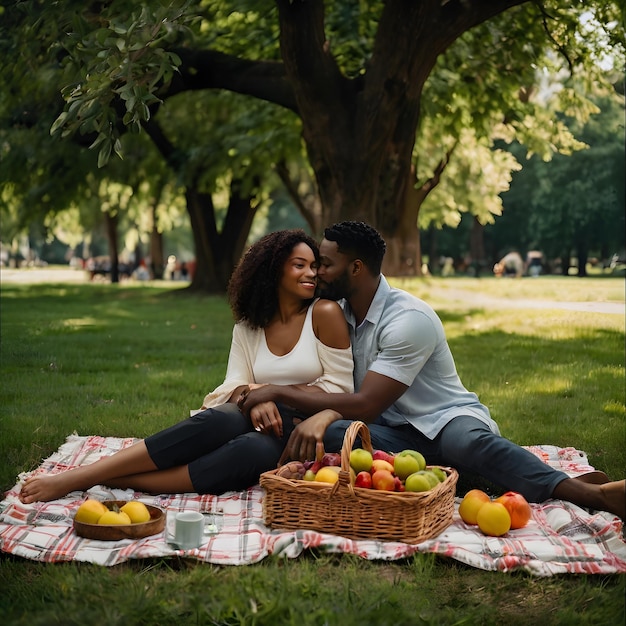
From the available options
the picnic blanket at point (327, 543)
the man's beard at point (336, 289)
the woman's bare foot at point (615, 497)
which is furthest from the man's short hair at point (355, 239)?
the woman's bare foot at point (615, 497)

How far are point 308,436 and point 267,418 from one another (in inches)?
12.7

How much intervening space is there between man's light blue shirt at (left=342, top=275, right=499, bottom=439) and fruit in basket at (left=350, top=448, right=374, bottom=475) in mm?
664

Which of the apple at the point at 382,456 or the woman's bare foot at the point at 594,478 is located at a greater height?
the apple at the point at 382,456

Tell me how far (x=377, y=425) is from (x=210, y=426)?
1.04 metres

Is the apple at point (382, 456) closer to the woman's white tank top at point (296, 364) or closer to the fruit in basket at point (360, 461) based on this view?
the fruit in basket at point (360, 461)

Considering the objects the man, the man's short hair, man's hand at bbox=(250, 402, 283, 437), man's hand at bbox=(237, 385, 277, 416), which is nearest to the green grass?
the man

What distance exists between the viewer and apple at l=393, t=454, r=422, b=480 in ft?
15.3

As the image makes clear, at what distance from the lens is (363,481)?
4555 mm

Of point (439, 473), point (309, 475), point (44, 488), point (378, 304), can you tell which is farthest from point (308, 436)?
point (44, 488)

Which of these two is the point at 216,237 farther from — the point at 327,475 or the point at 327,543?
the point at 327,543

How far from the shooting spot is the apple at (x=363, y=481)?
4.55 meters

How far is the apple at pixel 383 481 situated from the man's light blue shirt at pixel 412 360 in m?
0.79

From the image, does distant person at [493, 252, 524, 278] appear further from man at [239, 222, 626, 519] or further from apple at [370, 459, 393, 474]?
apple at [370, 459, 393, 474]

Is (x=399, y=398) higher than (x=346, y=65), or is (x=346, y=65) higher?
(x=346, y=65)
